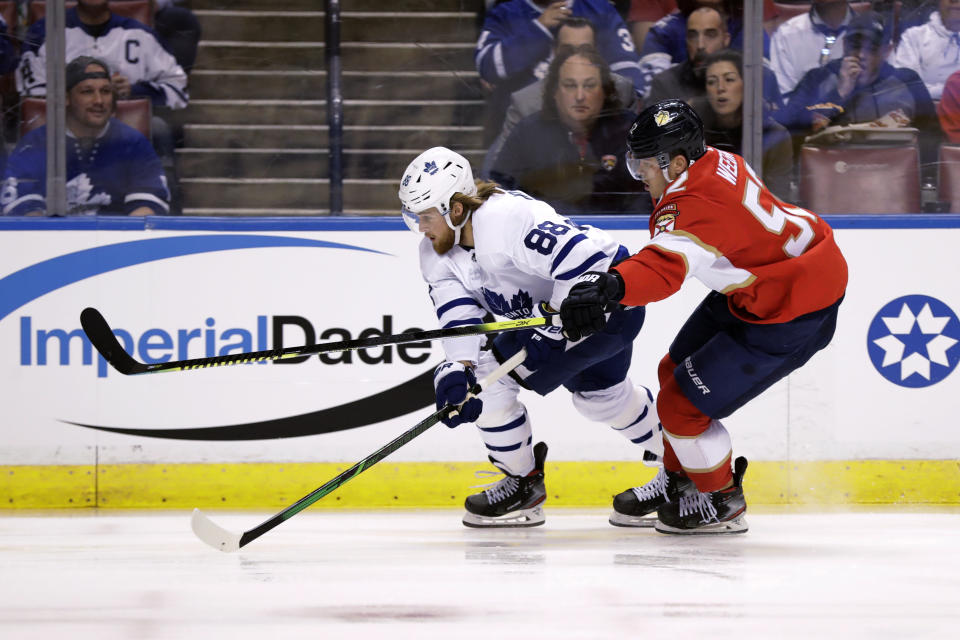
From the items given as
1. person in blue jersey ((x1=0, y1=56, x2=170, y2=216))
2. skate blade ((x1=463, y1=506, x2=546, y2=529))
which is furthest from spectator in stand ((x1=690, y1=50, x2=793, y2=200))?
person in blue jersey ((x1=0, y1=56, x2=170, y2=216))

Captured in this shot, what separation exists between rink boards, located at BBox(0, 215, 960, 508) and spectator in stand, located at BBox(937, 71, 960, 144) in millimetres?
359

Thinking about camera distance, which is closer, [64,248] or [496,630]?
[496,630]

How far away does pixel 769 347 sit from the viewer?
302cm

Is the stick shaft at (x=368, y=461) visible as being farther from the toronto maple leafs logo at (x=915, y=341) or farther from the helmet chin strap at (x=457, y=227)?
the toronto maple leafs logo at (x=915, y=341)

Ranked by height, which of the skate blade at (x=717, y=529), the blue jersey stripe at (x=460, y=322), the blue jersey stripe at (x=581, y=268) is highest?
the blue jersey stripe at (x=581, y=268)

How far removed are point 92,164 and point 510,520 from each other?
6.30 ft

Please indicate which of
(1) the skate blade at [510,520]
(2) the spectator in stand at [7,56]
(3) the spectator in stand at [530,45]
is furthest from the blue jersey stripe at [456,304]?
(2) the spectator in stand at [7,56]

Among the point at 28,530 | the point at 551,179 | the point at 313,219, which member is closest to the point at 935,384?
the point at 551,179

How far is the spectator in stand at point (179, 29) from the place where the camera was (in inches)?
160

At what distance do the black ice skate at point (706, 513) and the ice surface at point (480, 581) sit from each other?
0.05 meters

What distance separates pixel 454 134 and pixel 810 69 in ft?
4.23

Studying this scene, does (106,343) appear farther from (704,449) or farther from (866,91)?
(866,91)

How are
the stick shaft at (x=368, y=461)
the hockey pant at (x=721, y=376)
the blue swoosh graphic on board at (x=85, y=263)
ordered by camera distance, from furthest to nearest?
the blue swoosh graphic on board at (x=85, y=263) → the hockey pant at (x=721, y=376) → the stick shaft at (x=368, y=461)

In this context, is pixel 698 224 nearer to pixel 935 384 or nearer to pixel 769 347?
pixel 769 347
